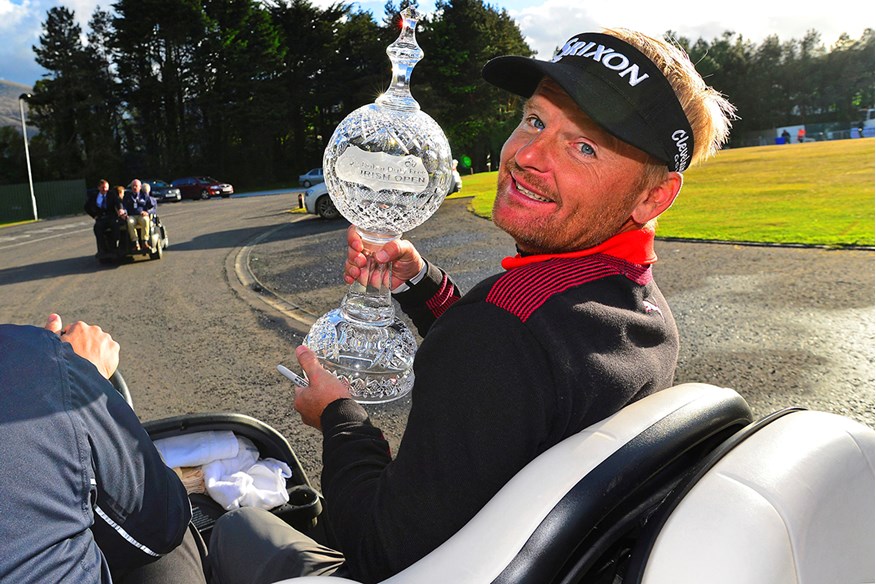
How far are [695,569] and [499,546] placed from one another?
0.99 ft

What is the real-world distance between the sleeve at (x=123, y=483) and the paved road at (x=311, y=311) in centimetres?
267

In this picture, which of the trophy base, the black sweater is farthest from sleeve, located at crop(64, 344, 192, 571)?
the trophy base

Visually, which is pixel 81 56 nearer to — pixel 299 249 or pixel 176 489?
pixel 299 249

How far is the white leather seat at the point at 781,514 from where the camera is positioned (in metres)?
1.03

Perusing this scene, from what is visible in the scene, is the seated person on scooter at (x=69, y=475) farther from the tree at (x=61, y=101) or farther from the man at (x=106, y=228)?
the tree at (x=61, y=101)

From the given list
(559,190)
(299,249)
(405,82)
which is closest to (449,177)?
(405,82)

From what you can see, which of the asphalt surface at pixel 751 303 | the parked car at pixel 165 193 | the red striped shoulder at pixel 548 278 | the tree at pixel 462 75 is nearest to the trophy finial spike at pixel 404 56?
the red striped shoulder at pixel 548 278

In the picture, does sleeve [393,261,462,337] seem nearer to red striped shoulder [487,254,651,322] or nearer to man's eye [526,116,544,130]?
man's eye [526,116,544,130]

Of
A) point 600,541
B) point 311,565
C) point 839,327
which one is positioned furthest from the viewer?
point 839,327

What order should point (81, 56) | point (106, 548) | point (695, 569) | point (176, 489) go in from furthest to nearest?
point (81, 56), point (176, 489), point (106, 548), point (695, 569)

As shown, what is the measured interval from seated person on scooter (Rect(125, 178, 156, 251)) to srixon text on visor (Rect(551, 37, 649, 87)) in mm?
12708

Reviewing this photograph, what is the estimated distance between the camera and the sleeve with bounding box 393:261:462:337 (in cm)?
266

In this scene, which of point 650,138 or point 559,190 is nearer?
point 650,138

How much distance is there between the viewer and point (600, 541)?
3.83 ft
